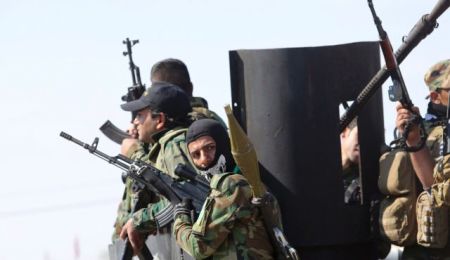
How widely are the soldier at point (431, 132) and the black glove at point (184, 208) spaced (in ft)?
4.30

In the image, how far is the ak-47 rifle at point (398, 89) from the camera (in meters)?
8.94

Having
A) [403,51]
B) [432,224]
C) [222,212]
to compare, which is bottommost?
[432,224]

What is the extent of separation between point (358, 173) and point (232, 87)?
125 cm

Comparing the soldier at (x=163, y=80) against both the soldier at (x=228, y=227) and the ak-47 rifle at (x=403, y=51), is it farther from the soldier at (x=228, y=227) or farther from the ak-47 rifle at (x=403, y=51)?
the soldier at (x=228, y=227)

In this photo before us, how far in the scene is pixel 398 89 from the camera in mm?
9039

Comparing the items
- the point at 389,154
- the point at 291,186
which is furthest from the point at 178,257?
the point at 389,154

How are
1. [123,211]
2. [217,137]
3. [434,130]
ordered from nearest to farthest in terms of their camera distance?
[217,137], [434,130], [123,211]

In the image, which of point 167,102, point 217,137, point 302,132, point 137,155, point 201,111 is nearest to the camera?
point 217,137

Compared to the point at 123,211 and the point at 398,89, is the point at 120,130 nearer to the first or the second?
the point at 123,211

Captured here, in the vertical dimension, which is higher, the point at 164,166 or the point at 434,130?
the point at 434,130

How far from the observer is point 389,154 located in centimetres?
934

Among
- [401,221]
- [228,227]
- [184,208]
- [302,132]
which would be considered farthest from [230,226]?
[401,221]

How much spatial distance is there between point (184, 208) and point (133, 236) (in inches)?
40.7

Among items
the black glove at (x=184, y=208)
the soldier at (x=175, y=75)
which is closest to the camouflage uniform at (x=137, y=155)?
the soldier at (x=175, y=75)
